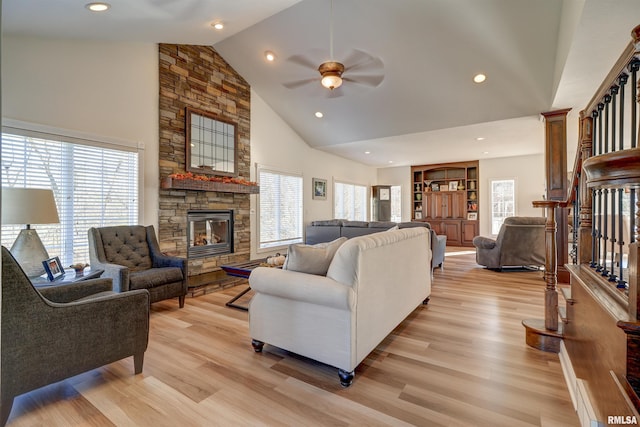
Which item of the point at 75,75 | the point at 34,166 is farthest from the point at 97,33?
the point at 34,166

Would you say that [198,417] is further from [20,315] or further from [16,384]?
[20,315]

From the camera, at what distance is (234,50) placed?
5.32m

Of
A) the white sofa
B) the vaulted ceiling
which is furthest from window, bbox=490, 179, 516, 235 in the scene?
Answer: the white sofa

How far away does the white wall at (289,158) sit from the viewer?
6.25m

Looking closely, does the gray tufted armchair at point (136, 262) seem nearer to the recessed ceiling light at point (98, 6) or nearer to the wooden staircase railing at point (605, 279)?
the recessed ceiling light at point (98, 6)

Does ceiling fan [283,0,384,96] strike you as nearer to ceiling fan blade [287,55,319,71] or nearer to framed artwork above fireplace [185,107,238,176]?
ceiling fan blade [287,55,319,71]

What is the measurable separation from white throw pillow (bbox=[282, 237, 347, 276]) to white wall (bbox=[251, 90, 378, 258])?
3.88 metres

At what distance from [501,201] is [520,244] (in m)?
3.78

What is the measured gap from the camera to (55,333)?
188 cm

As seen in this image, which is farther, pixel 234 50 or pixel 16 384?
pixel 234 50

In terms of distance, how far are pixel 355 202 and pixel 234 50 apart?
5.68 m

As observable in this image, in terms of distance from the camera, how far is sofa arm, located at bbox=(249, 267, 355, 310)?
2.10 metres

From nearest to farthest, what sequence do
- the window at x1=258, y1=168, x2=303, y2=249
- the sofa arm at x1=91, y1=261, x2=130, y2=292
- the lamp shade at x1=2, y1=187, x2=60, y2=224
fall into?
the lamp shade at x1=2, y1=187, x2=60, y2=224 < the sofa arm at x1=91, y1=261, x2=130, y2=292 < the window at x1=258, y1=168, x2=303, y2=249

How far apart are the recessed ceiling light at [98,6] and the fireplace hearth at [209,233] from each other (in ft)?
8.94
